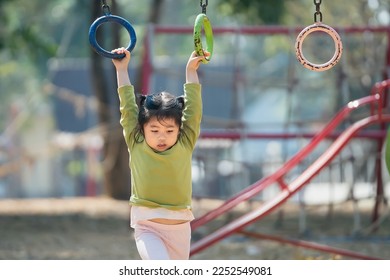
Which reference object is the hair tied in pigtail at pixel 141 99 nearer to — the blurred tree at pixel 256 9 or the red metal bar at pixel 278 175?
the red metal bar at pixel 278 175

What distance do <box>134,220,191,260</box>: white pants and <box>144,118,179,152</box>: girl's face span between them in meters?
0.39

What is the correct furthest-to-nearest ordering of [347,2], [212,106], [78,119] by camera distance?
[78,119], [212,106], [347,2]

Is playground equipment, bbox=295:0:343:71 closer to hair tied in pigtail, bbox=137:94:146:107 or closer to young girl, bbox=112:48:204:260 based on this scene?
young girl, bbox=112:48:204:260

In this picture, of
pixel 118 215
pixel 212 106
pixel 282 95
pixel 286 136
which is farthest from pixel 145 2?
pixel 286 136

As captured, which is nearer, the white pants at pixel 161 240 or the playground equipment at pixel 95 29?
the white pants at pixel 161 240

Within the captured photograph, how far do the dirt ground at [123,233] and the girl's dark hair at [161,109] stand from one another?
2664 millimetres

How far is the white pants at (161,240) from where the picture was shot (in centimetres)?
489

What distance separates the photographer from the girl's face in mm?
4965

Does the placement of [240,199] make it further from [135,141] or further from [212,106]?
[212,106]

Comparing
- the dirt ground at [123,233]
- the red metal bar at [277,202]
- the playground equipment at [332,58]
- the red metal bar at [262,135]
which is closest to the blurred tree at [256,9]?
the dirt ground at [123,233]

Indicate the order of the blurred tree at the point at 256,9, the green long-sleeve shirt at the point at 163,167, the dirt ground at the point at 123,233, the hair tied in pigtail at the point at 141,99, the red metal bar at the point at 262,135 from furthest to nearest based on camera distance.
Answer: the blurred tree at the point at 256,9 < the red metal bar at the point at 262,135 < the dirt ground at the point at 123,233 < the hair tied in pigtail at the point at 141,99 < the green long-sleeve shirt at the point at 163,167

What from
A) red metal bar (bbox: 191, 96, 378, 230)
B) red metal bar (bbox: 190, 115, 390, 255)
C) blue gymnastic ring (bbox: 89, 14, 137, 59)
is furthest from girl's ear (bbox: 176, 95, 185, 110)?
red metal bar (bbox: 191, 96, 378, 230)

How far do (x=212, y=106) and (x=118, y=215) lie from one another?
33.3 ft

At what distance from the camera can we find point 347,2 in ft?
54.9
